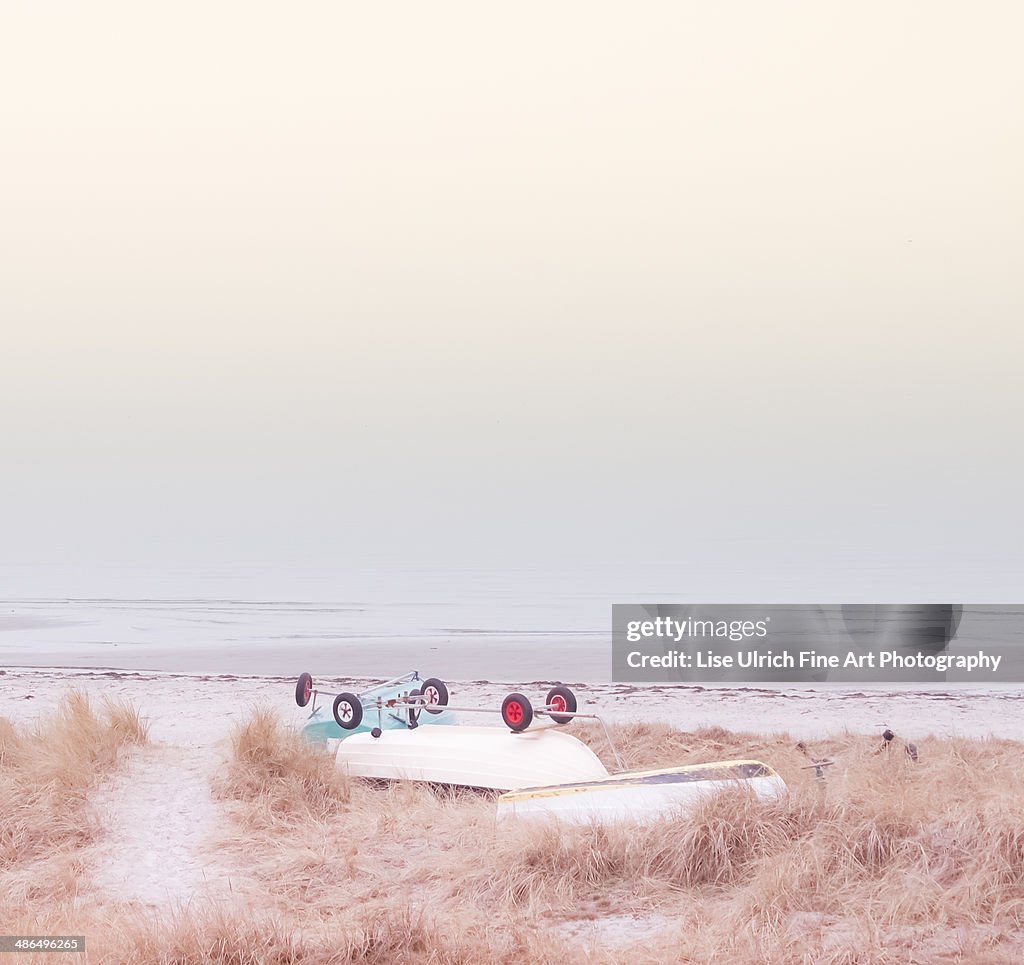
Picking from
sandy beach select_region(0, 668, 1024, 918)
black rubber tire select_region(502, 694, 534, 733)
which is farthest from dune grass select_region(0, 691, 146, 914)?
black rubber tire select_region(502, 694, 534, 733)

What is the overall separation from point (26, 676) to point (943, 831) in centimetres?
1720

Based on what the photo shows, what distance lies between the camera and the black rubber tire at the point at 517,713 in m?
8.98

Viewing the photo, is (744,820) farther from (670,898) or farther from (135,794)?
(135,794)

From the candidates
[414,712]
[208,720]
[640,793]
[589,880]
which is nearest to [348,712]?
[414,712]

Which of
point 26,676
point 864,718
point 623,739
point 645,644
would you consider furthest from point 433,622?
point 623,739

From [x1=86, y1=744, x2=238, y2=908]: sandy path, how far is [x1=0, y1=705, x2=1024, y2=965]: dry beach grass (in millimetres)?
161

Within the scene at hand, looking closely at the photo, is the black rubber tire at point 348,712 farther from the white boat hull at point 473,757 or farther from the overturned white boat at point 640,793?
the overturned white boat at point 640,793

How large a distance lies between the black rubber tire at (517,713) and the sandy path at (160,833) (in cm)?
241

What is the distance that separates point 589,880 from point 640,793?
1114 millimetres

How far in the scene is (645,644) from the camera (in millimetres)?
25078

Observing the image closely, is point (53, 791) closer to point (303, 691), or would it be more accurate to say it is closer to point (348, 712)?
point (348, 712)

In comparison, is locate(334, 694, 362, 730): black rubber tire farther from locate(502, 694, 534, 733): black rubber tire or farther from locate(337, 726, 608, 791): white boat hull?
locate(502, 694, 534, 733): black rubber tire

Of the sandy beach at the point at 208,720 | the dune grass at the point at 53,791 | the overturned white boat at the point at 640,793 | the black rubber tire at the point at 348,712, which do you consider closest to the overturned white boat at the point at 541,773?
the overturned white boat at the point at 640,793

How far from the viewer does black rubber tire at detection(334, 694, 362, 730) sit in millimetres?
10203
